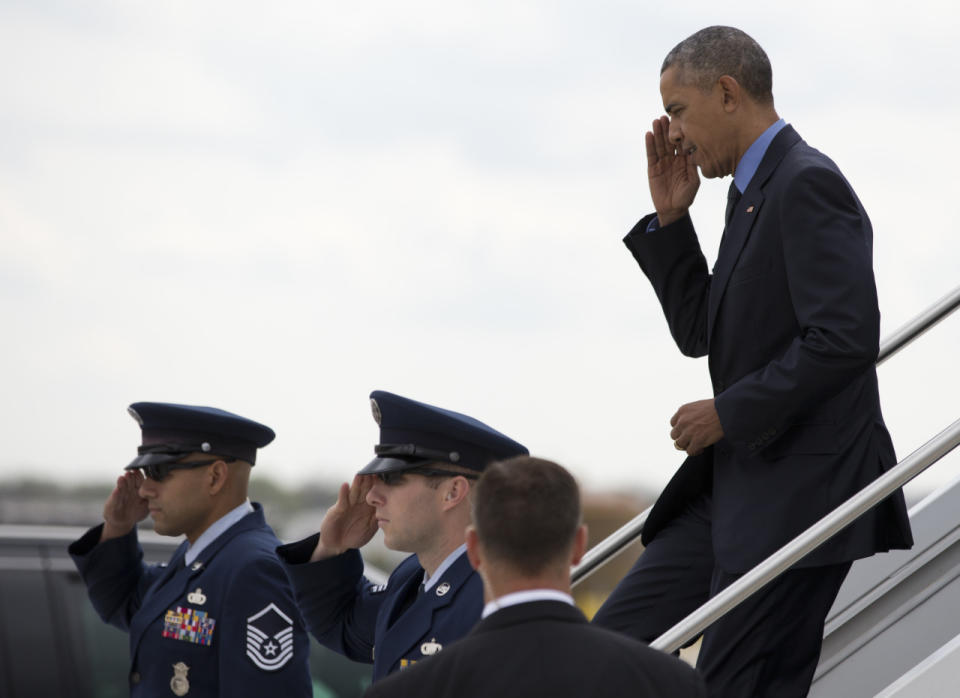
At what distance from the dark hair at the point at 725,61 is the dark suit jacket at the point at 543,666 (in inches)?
62.6

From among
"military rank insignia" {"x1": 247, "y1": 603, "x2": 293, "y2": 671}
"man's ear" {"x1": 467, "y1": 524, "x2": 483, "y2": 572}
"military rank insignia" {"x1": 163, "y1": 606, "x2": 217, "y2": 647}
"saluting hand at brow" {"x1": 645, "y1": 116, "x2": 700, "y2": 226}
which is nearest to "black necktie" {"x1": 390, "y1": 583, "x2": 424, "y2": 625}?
"military rank insignia" {"x1": 247, "y1": 603, "x2": 293, "y2": 671}

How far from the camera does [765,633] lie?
3.01 meters

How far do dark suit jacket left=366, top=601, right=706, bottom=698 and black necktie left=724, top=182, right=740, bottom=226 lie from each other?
4.72 feet

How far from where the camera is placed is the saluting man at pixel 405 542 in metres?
3.38

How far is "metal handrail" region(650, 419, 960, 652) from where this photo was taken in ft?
8.77

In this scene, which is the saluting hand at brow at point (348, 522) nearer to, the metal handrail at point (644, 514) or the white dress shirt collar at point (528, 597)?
the metal handrail at point (644, 514)

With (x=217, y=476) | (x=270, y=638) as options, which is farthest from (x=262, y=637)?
(x=217, y=476)

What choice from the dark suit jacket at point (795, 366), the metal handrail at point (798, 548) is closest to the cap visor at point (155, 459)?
the dark suit jacket at point (795, 366)

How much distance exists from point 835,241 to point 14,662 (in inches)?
181

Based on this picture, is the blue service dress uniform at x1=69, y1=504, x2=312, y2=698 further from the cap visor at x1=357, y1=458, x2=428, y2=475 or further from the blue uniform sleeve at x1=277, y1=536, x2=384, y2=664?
the cap visor at x1=357, y1=458, x2=428, y2=475

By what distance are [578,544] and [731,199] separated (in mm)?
1343

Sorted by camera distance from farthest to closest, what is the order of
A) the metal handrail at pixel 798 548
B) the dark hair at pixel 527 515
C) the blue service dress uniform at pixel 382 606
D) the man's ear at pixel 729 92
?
the blue service dress uniform at pixel 382 606 → the man's ear at pixel 729 92 → the metal handrail at pixel 798 548 → the dark hair at pixel 527 515

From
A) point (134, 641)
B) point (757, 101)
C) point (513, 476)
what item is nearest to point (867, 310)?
point (757, 101)

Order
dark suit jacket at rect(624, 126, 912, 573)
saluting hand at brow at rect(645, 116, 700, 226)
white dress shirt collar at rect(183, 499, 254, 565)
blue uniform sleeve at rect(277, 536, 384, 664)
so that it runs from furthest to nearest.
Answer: white dress shirt collar at rect(183, 499, 254, 565), blue uniform sleeve at rect(277, 536, 384, 664), saluting hand at brow at rect(645, 116, 700, 226), dark suit jacket at rect(624, 126, 912, 573)
